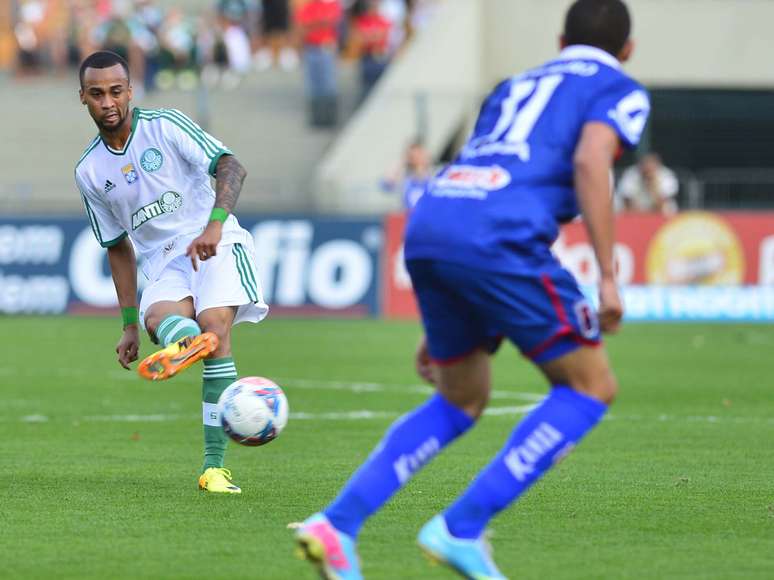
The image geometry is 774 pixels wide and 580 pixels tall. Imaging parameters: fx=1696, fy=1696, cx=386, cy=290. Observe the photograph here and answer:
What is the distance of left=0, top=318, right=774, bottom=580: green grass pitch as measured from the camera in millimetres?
6430

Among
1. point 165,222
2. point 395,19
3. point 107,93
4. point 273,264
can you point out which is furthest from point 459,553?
point 395,19

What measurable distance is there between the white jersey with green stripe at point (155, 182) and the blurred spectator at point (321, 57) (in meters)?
19.6

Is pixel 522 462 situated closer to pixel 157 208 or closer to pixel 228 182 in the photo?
pixel 228 182

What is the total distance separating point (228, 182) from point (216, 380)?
3.40 ft

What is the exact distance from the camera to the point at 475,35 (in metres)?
29.4

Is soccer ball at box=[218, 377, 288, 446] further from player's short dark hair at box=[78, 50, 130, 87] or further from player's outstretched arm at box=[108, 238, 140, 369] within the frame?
player's short dark hair at box=[78, 50, 130, 87]

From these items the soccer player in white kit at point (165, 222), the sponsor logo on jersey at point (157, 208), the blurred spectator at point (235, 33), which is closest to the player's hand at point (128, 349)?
the soccer player in white kit at point (165, 222)

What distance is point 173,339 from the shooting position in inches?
309

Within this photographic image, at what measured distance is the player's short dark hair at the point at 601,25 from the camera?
19.4 ft

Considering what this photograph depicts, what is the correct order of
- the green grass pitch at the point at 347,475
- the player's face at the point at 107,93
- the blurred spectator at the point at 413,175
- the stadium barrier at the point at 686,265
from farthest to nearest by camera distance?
the blurred spectator at the point at 413,175, the stadium barrier at the point at 686,265, the player's face at the point at 107,93, the green grass pitch at the point at 347,475

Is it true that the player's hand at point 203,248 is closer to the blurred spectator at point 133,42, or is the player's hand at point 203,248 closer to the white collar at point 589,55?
the white collar at point 589,55

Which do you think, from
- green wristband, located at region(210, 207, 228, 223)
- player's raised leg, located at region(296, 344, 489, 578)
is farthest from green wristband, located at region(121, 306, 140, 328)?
player's raised leg, located at region(296, 344, 489, 578)

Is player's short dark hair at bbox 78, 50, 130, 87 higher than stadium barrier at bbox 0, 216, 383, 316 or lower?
higher

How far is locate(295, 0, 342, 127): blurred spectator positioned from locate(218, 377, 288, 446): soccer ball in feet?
67.9
